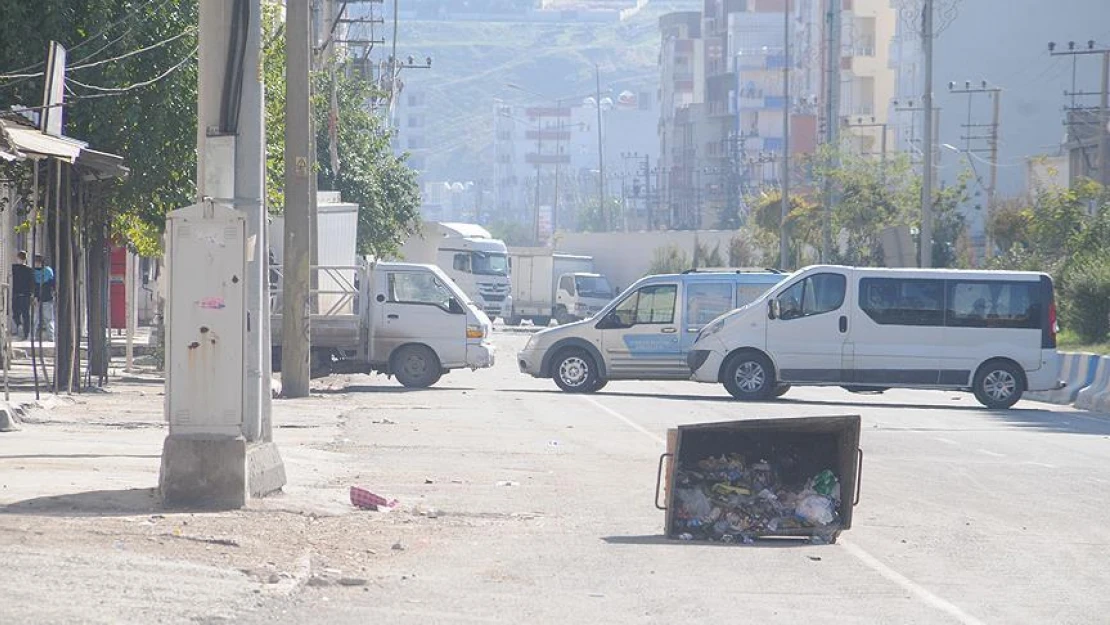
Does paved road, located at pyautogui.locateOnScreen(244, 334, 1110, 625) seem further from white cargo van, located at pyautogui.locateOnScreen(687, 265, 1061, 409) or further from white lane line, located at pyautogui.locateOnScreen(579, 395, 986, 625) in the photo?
white cargo van, located at pyautogui.locateOnScreen(687, 265, 1061, 409)

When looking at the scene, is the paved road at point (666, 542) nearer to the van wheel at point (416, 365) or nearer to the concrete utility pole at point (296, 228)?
the concrete utility pole at point (296, 228)

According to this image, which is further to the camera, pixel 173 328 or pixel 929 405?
pixel 929 405

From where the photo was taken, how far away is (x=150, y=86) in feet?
74.8

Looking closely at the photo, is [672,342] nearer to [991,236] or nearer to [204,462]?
[204,462]

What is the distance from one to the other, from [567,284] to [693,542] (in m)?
60.3

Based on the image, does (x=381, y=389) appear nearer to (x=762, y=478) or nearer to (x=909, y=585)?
(x=762, y=478)

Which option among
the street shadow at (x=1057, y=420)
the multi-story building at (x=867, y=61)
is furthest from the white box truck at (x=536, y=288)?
the street shadow at (x=1057, y=420)

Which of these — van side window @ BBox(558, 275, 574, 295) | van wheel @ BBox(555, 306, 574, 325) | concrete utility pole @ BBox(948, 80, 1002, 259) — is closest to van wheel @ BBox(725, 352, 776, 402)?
concrete utility pole @ BBox(948, 80, 1002, 259)

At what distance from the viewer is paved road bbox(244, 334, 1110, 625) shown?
29.1 feet

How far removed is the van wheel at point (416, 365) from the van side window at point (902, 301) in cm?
692

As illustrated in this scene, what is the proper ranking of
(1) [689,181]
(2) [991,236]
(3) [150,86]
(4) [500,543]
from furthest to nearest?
1. (1) [689,181]
2. (2) [991,236]
3. (3) [150,86]
4. (4) [500,543]

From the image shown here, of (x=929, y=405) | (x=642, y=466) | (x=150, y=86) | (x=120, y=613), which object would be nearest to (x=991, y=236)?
(x=929, y=405)

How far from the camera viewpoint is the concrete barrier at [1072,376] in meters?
28.7

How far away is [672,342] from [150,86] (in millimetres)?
9794
